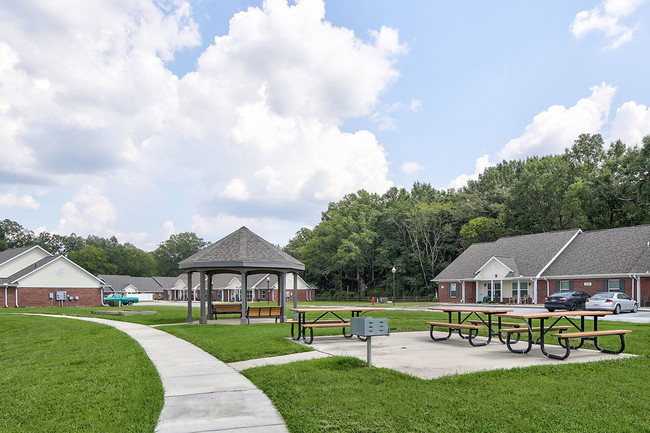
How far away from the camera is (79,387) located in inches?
322

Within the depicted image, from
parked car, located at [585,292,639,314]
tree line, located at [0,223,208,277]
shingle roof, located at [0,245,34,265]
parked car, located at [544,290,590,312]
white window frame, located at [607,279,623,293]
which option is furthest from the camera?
tree line, located at [0,223,208,277]

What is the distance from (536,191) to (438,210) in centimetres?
1317

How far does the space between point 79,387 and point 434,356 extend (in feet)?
23.0

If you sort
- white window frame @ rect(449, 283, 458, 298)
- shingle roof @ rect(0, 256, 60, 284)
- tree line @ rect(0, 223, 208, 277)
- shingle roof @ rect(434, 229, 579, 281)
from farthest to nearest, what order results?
tree line @ rect(0, 223, 208, 277)
white window frame @ rect(449, 283, 458, 298)
shingle roof @ rect(0, 256, 60, 284)
shingle roof @ rect(434, 229, 579, 281)

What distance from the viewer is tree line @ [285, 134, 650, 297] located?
167 ft

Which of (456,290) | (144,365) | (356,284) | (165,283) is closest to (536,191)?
(456,290)

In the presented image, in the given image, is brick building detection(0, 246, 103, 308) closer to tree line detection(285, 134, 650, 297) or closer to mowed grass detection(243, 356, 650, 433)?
tree line detection(285, 134, 650, 297)

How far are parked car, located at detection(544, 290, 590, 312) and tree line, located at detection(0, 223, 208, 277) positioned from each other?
101020mm

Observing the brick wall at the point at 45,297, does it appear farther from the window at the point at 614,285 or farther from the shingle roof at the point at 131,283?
the window at the point at 614,285

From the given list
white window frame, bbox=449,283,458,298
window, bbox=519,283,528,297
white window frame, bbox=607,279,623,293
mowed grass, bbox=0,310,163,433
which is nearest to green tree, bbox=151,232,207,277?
white window frame, bbox=449,283,458,298

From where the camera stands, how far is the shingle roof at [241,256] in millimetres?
20875

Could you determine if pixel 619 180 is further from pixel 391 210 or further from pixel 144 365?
pixel 144 365

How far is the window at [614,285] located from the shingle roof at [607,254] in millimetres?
766

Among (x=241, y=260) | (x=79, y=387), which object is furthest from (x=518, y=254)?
(x=79, y=387)
